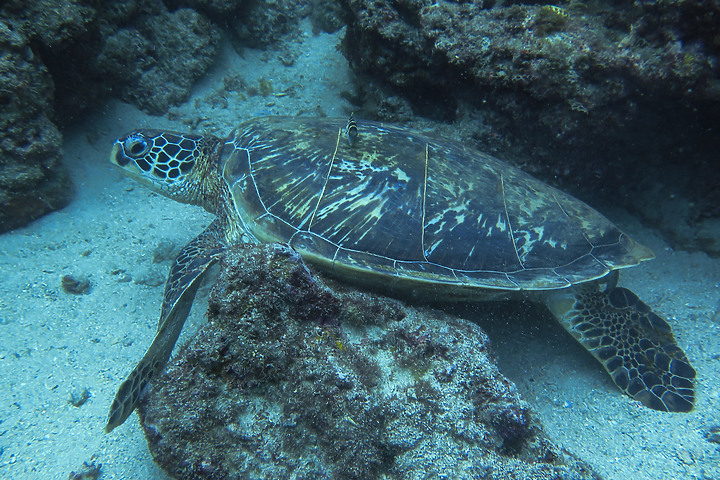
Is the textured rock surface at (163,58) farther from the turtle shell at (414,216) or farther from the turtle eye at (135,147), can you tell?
the turtle shell at (414,216)

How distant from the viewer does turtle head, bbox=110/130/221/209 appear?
11.5ft

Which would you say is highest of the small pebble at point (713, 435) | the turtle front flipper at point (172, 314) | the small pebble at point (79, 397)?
the small pebble at point (713, 435)

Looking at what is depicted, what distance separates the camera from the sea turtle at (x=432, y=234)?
102 inches

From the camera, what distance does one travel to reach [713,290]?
133 inches

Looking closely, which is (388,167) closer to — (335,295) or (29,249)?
(335,295)

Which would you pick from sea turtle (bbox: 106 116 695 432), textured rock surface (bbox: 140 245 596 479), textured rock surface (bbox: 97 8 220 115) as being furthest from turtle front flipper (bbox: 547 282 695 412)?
textured rock surface (bbox: 97 8 220 115)

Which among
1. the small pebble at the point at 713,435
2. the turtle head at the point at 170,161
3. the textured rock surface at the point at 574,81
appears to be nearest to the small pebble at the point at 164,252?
the turtle head at the point at 170,161

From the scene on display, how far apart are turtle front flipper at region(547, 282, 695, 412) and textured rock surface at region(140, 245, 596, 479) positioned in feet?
4.00

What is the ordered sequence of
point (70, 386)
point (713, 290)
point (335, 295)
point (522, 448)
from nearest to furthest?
1. point (522, 448)
2. point (335, 295)
3. point (70, 386)
4. point (713, 290)

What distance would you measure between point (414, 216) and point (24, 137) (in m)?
4.34

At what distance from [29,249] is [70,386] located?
6.58 ft

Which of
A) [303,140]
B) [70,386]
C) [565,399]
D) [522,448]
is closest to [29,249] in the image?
[70,386]

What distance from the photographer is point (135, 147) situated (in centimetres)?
350

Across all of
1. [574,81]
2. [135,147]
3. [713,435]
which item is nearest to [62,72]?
[135,147]
